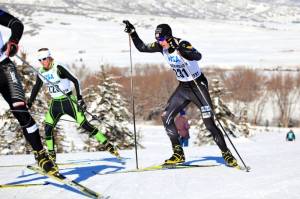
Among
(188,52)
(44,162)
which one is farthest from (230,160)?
(44,162)

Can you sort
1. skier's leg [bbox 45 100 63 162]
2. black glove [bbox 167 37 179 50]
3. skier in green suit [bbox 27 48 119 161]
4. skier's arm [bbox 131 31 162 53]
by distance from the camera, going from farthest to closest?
skier's leg [bbox 45 100 63 162] → skier in green suit [bbox 27 48 119 161] → skier's arm [bbox 131 31 162 53] → black glove [bbox 167 37 179 50]

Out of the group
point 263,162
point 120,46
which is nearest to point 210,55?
point 120,46

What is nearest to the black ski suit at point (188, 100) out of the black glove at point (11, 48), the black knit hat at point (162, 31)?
the black knit hat at point (162, 31)

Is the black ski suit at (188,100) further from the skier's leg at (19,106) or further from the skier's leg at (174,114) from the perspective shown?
the skier's leg at (19,106)

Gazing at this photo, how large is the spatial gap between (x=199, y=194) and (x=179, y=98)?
7.37ft

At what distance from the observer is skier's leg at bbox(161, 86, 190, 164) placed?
7.70 m

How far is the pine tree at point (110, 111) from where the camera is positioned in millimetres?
21156

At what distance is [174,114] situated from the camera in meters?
7.80

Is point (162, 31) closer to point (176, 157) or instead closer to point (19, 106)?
point (176, 157)

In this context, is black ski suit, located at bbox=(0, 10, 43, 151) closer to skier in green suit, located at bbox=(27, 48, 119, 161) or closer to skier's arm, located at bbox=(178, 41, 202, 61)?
skier in green suit, located at bbox=(27, 48, 119, 161)

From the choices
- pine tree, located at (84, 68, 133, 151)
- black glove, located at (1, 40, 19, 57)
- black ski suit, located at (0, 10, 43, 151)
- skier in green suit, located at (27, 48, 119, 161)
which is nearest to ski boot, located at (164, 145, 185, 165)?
skier in green suit, located at (27, 48, 119, 161)

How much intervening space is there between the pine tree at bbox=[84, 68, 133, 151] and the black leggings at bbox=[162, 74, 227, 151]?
1325cm

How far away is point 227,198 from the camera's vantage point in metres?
5.53

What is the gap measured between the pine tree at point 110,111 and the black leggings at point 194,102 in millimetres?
13251
